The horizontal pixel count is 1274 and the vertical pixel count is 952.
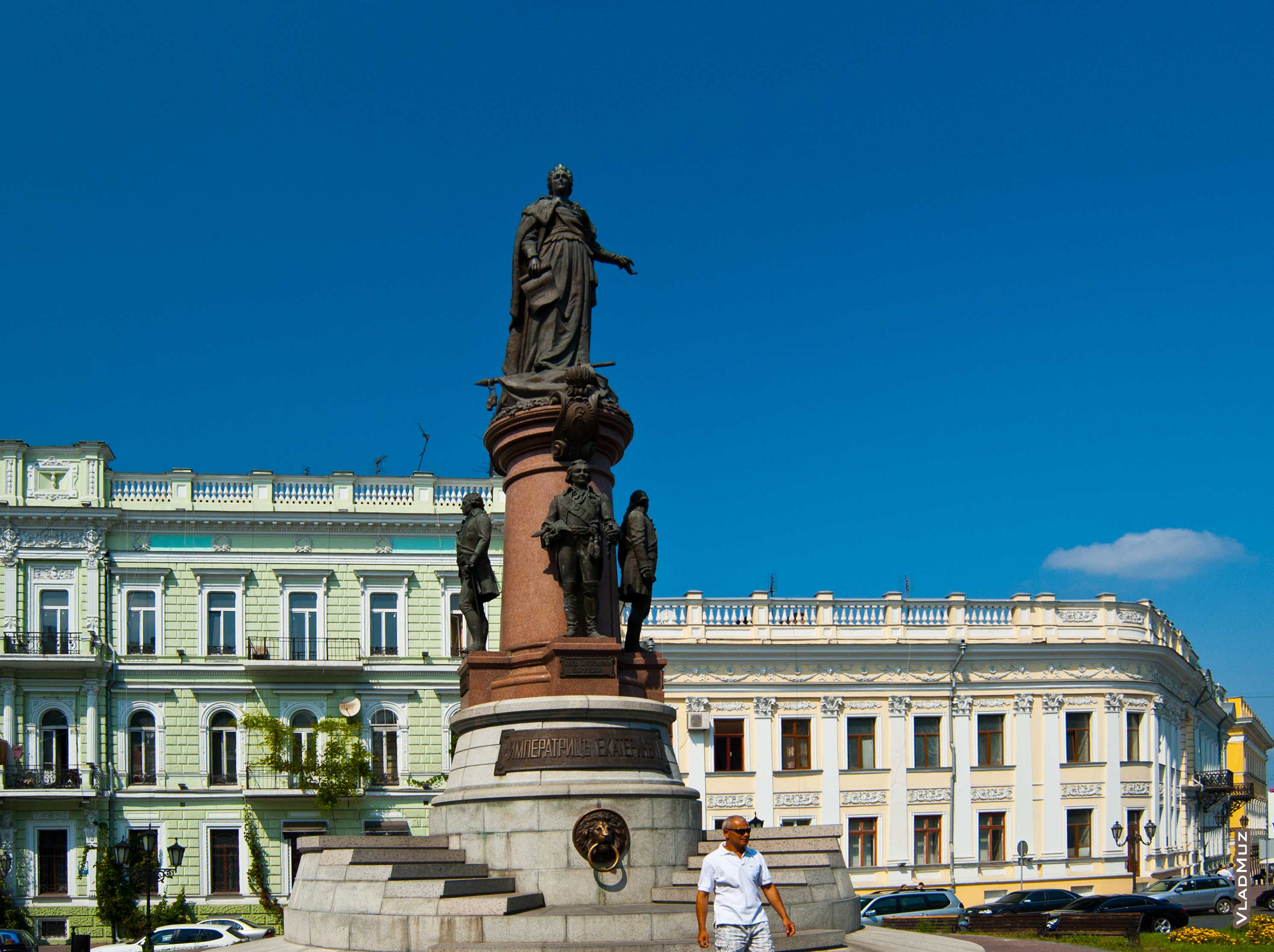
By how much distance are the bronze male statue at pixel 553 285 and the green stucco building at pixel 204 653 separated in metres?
25.3

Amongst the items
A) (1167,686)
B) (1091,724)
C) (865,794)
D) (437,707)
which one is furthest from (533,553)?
(1167,686)

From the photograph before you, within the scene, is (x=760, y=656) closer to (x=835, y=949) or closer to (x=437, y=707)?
(x=437, y=707)

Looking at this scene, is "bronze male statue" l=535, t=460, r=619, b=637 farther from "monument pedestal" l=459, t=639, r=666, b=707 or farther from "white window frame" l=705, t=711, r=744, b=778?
"white window frame" l=705, t=711, r=744, b=778

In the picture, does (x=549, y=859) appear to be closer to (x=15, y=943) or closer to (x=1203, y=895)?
(x=15, y=943)

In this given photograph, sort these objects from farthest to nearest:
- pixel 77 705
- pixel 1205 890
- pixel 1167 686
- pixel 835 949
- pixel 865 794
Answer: pixel 1167 686, pixel 865 794, pixel 77 705, pixel 1205 890, pixel 835 949

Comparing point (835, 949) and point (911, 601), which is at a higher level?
point (911, 601)

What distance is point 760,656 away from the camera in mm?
45938

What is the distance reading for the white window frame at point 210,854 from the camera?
41.8m

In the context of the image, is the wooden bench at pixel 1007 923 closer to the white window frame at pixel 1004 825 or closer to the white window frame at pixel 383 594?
the white window frame at pixel 1004 825

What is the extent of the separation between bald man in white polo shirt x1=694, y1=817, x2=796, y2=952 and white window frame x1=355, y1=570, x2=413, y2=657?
35.5 m

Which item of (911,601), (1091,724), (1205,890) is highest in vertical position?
(911,601)

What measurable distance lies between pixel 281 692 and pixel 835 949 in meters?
32.2

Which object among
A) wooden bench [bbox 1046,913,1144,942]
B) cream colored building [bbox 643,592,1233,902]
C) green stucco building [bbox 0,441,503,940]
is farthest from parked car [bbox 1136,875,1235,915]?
green stucco building [bbox 0,441,503,940]

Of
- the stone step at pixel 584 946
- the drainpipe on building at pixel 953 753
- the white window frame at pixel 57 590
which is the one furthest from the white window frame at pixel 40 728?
the stone step at pixel 584 946
